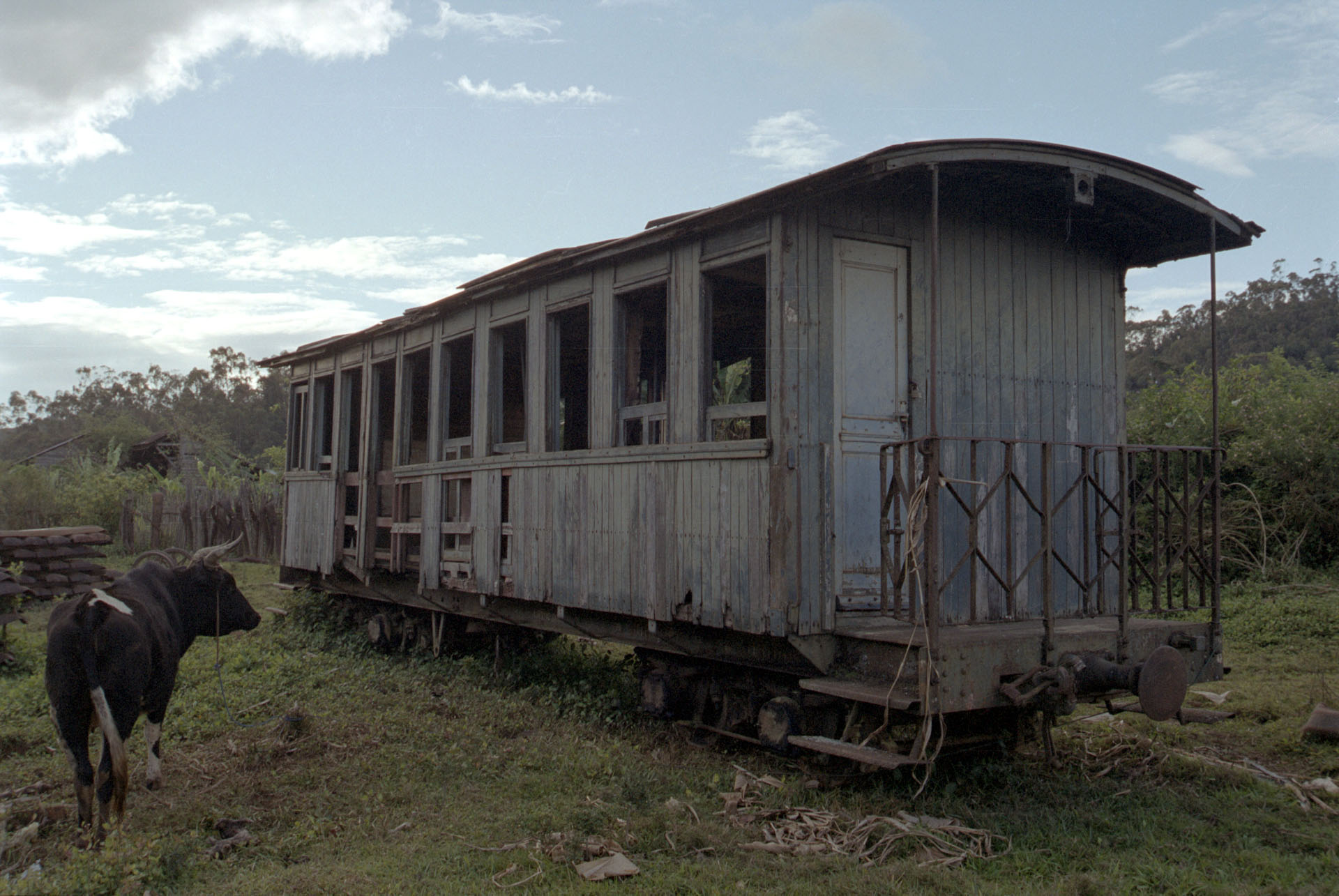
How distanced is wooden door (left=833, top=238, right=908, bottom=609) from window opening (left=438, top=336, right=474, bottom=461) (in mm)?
4340

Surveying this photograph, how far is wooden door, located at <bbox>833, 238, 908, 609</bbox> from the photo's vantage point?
624cm

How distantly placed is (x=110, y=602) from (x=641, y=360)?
4.27 meters

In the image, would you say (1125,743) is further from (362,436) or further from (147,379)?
(147,379)

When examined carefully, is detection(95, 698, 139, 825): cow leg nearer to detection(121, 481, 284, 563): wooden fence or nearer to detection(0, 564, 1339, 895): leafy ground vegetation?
detection(0, 564, 1339, 895): leafy ground vegetation

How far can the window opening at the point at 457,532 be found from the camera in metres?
9.35

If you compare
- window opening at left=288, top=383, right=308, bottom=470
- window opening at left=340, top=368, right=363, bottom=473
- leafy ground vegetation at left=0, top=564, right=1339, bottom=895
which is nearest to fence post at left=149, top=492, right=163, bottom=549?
window opening at left=288, top=383, right=308, bottom=470

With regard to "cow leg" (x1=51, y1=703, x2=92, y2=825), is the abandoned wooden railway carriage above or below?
above

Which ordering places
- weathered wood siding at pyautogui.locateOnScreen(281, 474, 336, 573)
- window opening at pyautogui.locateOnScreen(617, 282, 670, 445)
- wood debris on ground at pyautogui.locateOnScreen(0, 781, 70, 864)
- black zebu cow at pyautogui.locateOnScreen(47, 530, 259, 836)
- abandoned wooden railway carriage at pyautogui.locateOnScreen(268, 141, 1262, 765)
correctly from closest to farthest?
wood debris on ground at pyautogui.locateOnScreen(0, 781, 70, 864) → black zebu cow at pyautogui.locateOnScreen(47, 530, 259, 836) → abandoned wooden railway carriage at pyautogui.locateOnScreen(268, 141, 1262, 765) → window opening at pyautogui.locateOnScreen(617, 282, 670, 445) → weathered wood siding at pyautogui.locateOnScreen(281, 474, 336, 573)

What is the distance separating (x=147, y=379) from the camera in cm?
5069

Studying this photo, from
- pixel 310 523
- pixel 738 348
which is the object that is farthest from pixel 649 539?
pixel 310 523

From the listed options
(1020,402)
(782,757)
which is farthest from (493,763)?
(1020,402)

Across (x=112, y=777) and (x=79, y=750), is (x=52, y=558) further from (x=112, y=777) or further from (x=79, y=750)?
(x=112, y=777)

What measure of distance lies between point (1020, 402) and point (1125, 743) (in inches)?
91.7

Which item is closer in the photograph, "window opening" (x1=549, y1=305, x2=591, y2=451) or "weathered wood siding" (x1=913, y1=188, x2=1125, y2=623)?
"weathered wood siding" (x1=913, y1=188, x2=1125, y2=623)
